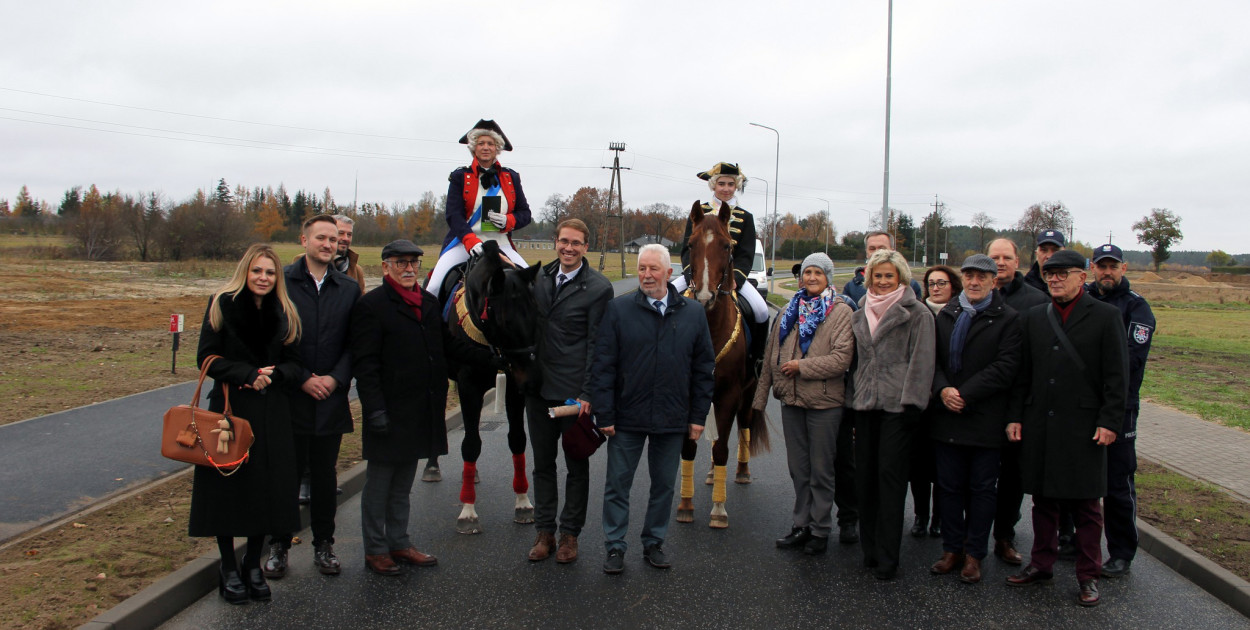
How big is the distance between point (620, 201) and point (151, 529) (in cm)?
4847

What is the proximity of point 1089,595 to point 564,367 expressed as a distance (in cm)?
346

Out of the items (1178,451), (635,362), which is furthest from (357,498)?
(1178,451)

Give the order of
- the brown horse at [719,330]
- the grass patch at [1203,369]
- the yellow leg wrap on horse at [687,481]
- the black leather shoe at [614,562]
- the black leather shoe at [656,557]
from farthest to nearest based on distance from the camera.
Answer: the grass patch at [1203,369]
the yellow leg wrap on horse at [687,481]
the brown horse at [719,330]
the black leather shoe at [656,557]
the black leather shoe at [614,562]

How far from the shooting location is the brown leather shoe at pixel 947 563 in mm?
4938

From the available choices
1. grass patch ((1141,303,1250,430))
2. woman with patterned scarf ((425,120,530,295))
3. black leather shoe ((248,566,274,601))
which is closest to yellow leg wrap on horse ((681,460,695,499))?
woman with patterned scarf ((425,120,530,295))

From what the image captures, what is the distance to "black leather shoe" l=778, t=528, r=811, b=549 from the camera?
534 centimetres

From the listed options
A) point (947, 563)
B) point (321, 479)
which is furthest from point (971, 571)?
point (321, 479)

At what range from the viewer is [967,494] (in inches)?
198

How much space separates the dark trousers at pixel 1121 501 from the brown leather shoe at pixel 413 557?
436 cm

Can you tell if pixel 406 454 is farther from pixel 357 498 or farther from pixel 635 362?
pixel 357 498

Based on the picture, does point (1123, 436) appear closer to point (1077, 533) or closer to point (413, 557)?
point (1077, 533)

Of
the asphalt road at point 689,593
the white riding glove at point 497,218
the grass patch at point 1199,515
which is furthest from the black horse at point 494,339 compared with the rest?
the grass patch at point 1199,515

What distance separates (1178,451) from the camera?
7992 mm

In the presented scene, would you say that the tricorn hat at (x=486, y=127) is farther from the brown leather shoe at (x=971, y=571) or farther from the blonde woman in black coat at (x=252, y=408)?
the brown leather shoe at (x=971, y=571)
